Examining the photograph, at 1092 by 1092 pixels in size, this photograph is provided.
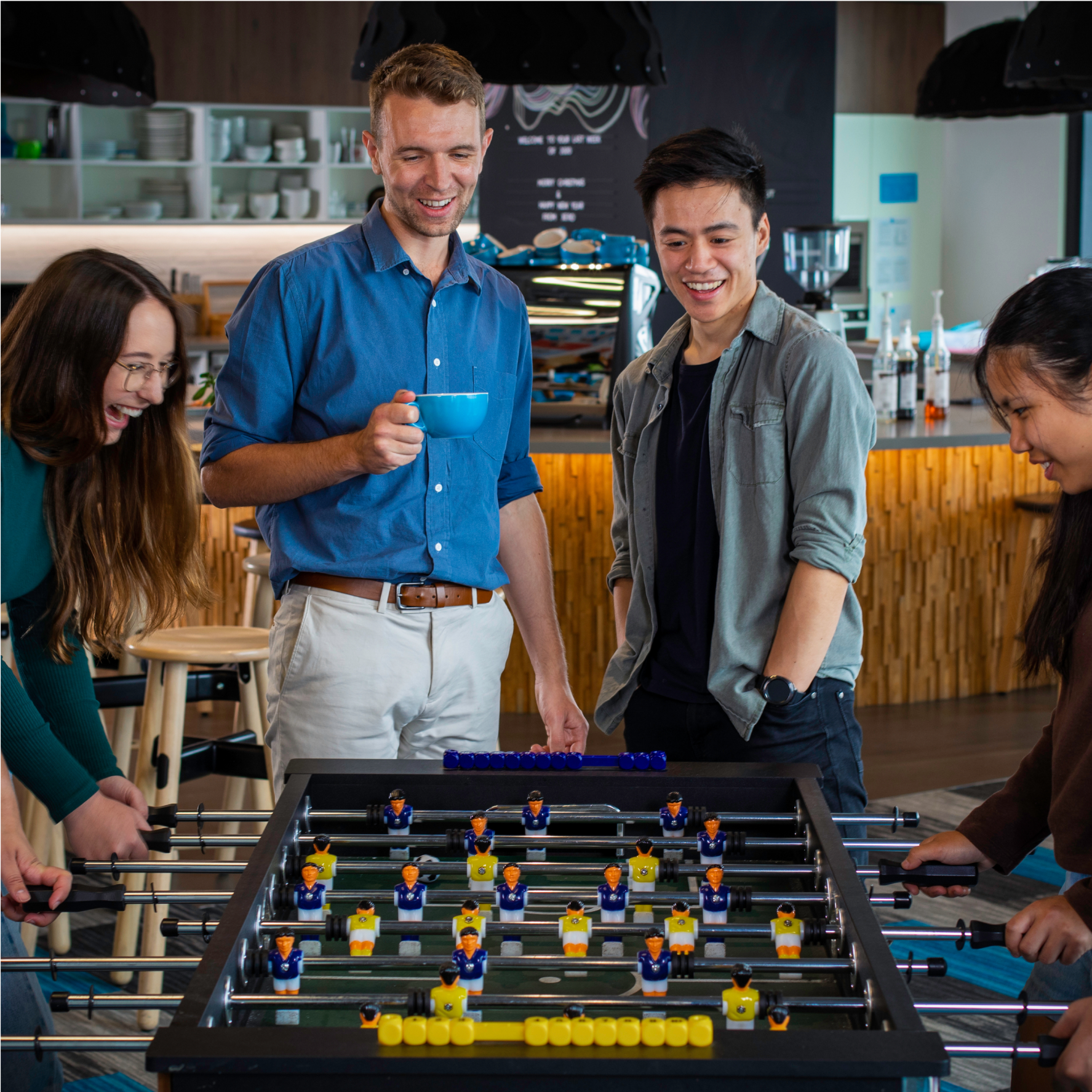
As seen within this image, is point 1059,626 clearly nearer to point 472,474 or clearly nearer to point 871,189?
point 472,474

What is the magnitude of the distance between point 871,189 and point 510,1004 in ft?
28.0

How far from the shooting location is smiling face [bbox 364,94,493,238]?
193 centimetres

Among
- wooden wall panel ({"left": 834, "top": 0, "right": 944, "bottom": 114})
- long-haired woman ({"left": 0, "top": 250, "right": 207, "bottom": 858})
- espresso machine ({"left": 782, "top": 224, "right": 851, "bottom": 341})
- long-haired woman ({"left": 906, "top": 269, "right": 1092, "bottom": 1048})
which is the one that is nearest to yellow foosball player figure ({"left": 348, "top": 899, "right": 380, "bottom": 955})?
long-haired woman ({"left": 0, "top": 250, "right": 207, "bottom": 858})

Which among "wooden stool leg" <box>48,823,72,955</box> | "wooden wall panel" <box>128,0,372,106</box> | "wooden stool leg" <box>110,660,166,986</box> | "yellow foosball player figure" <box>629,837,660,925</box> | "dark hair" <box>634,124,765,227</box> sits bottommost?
"wooden stool leg" <box>48,823,72,955</box>

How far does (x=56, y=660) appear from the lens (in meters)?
1.85

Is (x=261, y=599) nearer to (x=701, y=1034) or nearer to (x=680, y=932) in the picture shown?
(x=680, y=932)

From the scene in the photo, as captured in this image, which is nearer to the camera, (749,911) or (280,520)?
(749,911)

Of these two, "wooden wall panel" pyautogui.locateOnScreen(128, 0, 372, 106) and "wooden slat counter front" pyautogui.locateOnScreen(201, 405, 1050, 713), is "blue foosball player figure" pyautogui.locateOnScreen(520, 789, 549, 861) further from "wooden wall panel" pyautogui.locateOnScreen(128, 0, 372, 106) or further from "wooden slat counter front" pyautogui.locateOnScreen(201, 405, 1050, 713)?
"wooden wall panel" pyautogui.locateOnScreen(128, 0, 372, 106)

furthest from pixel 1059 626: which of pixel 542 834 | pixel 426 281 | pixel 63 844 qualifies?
pixel 63 844

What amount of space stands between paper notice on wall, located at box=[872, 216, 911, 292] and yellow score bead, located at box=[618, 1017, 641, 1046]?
855 cm

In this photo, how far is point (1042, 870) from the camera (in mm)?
3486

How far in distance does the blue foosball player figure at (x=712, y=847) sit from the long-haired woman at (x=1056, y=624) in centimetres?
23

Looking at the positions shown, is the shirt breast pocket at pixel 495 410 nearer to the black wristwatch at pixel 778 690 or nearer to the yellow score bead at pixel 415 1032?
the black wristwatch at pixel 778 690

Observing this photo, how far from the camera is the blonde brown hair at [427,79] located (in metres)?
1.92
